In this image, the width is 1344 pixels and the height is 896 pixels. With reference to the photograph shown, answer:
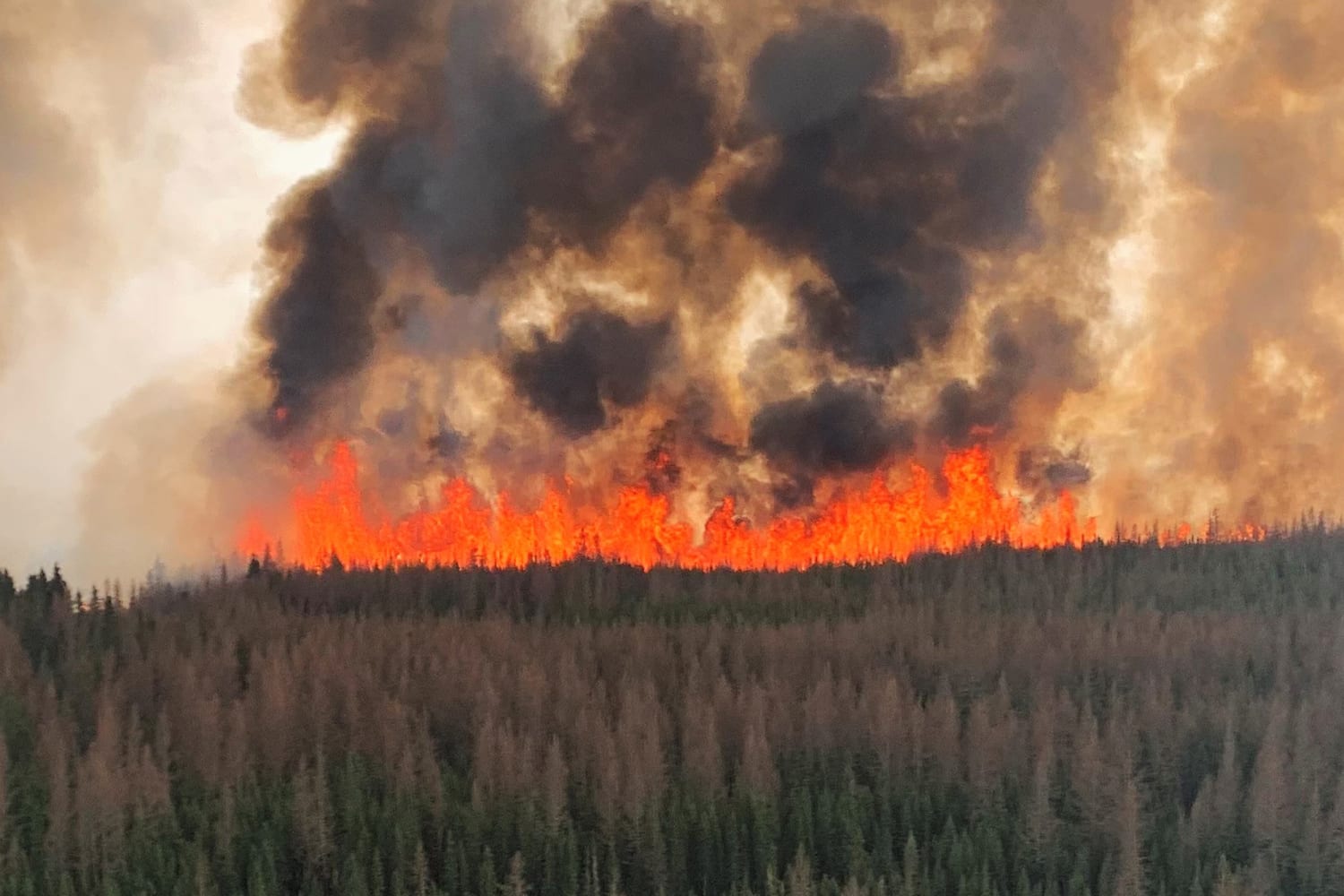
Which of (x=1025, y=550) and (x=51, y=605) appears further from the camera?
(x=1025, y=550)

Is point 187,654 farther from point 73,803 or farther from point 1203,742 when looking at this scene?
point 1203,742

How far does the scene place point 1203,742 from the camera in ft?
45.5

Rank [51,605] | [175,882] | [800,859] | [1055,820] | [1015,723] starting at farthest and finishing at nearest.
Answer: [51,605] < [1015,723] < [1055,820] < [175,882] < [800,859]

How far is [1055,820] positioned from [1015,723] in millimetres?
2424

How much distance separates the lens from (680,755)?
44.8 feet

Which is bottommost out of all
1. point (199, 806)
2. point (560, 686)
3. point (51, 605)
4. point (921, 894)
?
point (921, 894)

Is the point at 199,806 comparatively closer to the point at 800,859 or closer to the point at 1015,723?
the point at 800,859

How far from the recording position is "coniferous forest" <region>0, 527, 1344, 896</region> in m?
10.9

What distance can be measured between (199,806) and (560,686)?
13.5 feet

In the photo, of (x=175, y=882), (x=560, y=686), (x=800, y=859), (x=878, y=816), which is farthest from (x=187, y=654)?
(x=800, y=859)

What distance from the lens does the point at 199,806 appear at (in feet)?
41.3

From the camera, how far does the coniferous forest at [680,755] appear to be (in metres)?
10.9

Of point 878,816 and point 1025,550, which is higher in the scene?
point 1025,550

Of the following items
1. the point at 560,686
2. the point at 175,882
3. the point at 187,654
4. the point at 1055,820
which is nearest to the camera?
the point at 175,882
